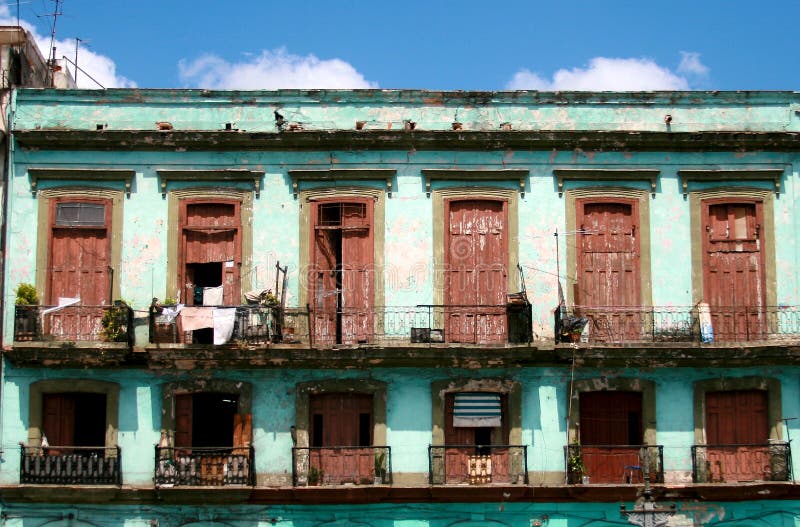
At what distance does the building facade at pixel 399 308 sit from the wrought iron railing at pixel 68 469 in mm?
41

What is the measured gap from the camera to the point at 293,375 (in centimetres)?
1909

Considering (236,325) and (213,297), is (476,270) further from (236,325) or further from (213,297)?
(213,297)

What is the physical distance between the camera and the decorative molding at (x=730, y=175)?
1967cm

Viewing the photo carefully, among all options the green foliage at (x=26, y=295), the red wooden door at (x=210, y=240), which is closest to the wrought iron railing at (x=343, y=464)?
the red wooden door at (x=210, y=240)

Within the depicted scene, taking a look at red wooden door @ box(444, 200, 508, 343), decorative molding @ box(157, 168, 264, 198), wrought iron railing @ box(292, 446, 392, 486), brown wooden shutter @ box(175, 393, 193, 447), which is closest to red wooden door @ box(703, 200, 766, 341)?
red wooden door @ box(444, 200, 508, 343)

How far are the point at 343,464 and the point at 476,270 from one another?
436 cm

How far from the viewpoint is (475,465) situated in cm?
1886

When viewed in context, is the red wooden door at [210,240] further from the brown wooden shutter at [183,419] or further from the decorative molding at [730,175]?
the decorative molding at [730,175]

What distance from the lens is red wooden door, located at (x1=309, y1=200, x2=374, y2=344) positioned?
19.2 m

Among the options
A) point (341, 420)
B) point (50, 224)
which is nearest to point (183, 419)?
point (341, 420)

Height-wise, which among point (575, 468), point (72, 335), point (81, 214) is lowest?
point (575, 468)

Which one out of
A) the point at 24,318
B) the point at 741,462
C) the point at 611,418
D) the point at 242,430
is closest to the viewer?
the point at 24,318

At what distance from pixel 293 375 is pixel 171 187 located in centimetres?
428

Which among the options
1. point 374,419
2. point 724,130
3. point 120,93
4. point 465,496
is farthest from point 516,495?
point 120,93
